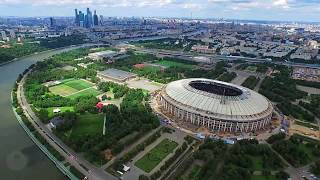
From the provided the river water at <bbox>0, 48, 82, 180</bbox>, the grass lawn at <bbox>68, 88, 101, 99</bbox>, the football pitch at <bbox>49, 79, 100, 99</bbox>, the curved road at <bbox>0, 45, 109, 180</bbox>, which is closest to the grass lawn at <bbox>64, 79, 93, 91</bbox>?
the football pitch at <bbox>49, 79, 100, 99</bbox>

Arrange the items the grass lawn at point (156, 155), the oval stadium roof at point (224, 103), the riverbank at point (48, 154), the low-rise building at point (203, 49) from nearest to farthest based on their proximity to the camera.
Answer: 1. the riverbank at point (48, 154)
2. the grass lawn at point (156, 155)
3. the oval stadium roof at point (224, 103)
4. the low-rise building at point (203, 49)

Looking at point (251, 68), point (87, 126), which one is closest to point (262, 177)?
point (87, 126)

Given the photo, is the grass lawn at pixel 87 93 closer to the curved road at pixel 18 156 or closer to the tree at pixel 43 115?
the tree at pixel 43 115

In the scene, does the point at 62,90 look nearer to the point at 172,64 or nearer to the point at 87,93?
the point at 87,93

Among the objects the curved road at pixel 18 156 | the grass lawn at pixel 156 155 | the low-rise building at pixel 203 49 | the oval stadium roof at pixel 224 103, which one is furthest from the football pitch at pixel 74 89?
the low-rise building at pixel 203 49

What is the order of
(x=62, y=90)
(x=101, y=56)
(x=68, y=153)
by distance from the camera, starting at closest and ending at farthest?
(x=68, y=153), (x=62, y=90), (x=101, y=56)

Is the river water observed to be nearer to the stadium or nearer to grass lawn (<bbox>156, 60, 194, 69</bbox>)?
the stadium

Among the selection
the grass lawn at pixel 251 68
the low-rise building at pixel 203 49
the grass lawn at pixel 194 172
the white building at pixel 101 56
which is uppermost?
the low-rise building at pixel 203 49
